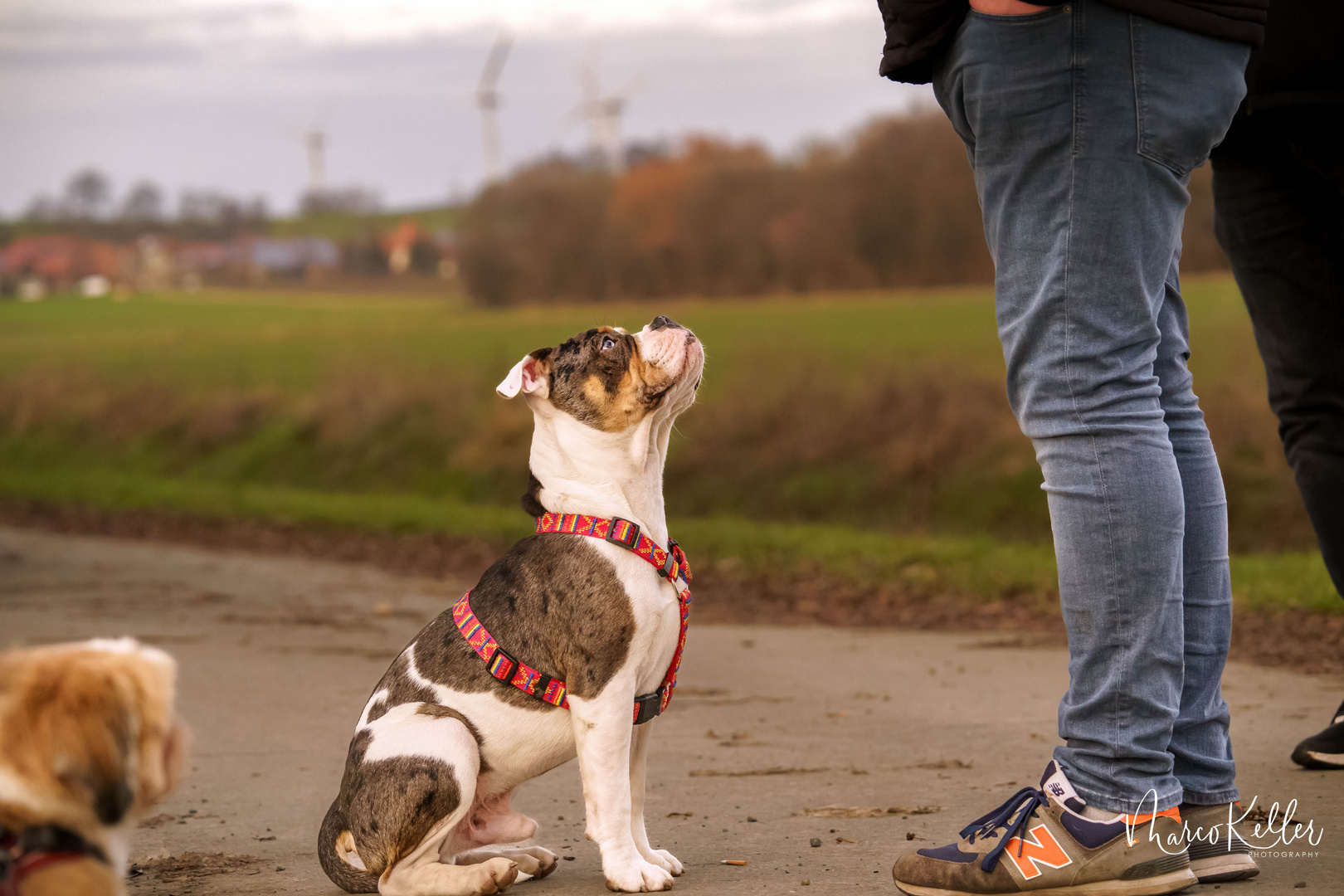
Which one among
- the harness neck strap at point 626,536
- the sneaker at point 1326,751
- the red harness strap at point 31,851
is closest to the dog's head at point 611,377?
the harness neck strap at point 626,536

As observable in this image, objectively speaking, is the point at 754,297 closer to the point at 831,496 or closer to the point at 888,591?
the point at 831,496

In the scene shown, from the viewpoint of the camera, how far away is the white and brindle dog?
9.50 feet

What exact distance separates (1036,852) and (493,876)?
1254mm

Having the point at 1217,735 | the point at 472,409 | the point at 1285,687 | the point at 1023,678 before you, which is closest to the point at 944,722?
the point at 1023,678

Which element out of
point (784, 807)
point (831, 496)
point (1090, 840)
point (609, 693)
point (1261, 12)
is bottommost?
point (831, 496)

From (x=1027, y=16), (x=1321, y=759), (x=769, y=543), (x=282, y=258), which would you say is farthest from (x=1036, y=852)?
(x=282, y=258)

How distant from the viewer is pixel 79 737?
2047 millimetres

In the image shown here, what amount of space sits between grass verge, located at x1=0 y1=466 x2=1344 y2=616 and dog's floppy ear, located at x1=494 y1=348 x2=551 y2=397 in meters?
5.34

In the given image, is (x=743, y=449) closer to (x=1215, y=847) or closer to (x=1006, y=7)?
(x=1215, y=847)

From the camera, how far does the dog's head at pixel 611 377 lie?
321 centimetres

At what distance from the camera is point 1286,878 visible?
2.69 meters

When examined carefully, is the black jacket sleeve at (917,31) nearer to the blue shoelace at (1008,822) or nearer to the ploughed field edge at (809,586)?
the blue shoelace at (1008,822)

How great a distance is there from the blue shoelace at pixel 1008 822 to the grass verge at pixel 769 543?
194 inches

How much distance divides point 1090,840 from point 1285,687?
114 inches
